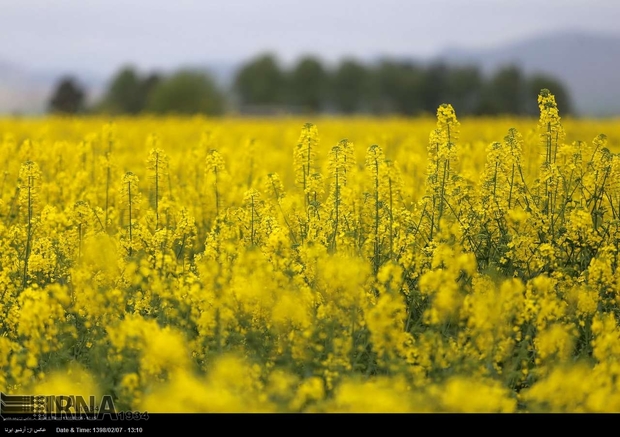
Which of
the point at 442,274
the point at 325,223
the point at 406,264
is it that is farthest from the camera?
the point at 325,223

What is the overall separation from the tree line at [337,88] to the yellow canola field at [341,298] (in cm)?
5978

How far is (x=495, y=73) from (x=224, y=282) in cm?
8808

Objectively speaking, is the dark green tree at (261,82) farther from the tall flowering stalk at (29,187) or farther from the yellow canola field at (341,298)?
the yellow canola field at (341,298)

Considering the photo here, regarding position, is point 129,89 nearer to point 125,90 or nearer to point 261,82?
point 125,90

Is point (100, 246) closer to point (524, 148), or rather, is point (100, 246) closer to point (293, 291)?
point (293, 291)

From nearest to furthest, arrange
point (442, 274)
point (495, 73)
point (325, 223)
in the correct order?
1. point (442, 274)
2. point (325, 223)
3. point (495, 73)

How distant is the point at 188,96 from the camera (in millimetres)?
64312

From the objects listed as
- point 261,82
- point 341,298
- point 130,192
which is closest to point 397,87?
point 261,82

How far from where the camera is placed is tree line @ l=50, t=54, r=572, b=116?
75.4 m

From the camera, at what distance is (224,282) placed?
4844mm

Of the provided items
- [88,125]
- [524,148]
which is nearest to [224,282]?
[524,148]

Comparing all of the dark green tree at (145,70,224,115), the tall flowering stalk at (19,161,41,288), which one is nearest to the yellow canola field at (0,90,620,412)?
the tall flowering stalk at (19,161,41,288)

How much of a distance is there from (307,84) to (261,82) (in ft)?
20.7

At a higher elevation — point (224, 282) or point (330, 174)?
point (330, 174)
